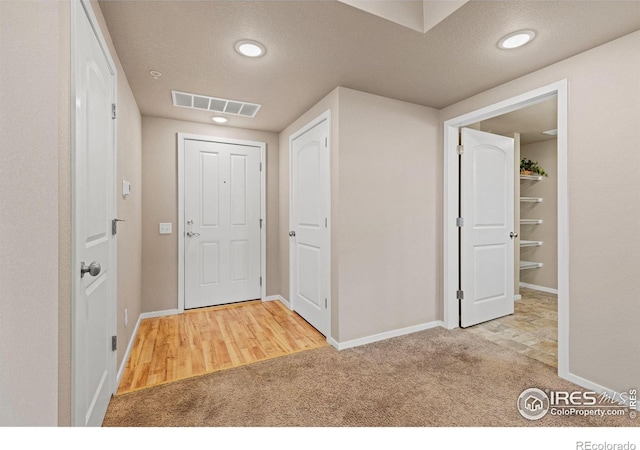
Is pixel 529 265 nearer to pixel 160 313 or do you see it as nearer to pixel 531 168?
pixel 531 168

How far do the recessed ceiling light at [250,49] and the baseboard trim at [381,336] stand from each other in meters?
2.31

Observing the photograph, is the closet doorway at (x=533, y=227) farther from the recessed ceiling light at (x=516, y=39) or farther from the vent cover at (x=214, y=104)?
the vent cover at (x=214, y=104)

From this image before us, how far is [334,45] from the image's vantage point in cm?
195

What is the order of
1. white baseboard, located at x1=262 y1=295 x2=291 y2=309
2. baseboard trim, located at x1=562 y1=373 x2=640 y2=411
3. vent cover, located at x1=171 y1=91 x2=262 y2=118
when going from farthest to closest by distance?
1. white baseboard, located at x1=262 y1=295 x2=291 y2=309
2. vent cover, located at x1=171 y1=91 x2=262 y2=118
3. baseboard trim, located at x1=562 y1=373 x2=640 y2=411

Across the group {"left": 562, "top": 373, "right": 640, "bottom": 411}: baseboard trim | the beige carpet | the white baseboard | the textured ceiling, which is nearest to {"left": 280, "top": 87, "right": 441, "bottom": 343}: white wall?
the textured ceiling

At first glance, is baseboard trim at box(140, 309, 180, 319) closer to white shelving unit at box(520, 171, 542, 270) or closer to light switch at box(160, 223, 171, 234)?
light switch at box(160, 223, 171, 234)

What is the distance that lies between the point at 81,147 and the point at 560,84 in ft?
9.48

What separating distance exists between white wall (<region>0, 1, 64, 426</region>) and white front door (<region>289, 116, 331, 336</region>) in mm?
1977

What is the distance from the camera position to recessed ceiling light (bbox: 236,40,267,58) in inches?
75.5

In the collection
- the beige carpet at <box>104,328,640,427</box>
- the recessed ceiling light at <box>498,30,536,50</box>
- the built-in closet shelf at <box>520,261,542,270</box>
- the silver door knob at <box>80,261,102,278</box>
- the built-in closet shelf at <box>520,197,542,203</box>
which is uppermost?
the recessed ceiling light at <box>498,30,536,50</box>

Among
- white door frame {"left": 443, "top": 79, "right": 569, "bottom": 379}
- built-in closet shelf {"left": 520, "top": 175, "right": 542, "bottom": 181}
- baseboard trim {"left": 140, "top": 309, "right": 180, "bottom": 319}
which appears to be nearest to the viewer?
white door frame {"left": 443, "top": 79, "right": 569, "bottom": 379}

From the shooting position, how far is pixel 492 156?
3.21 meters

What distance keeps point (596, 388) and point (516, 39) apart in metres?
2.28
